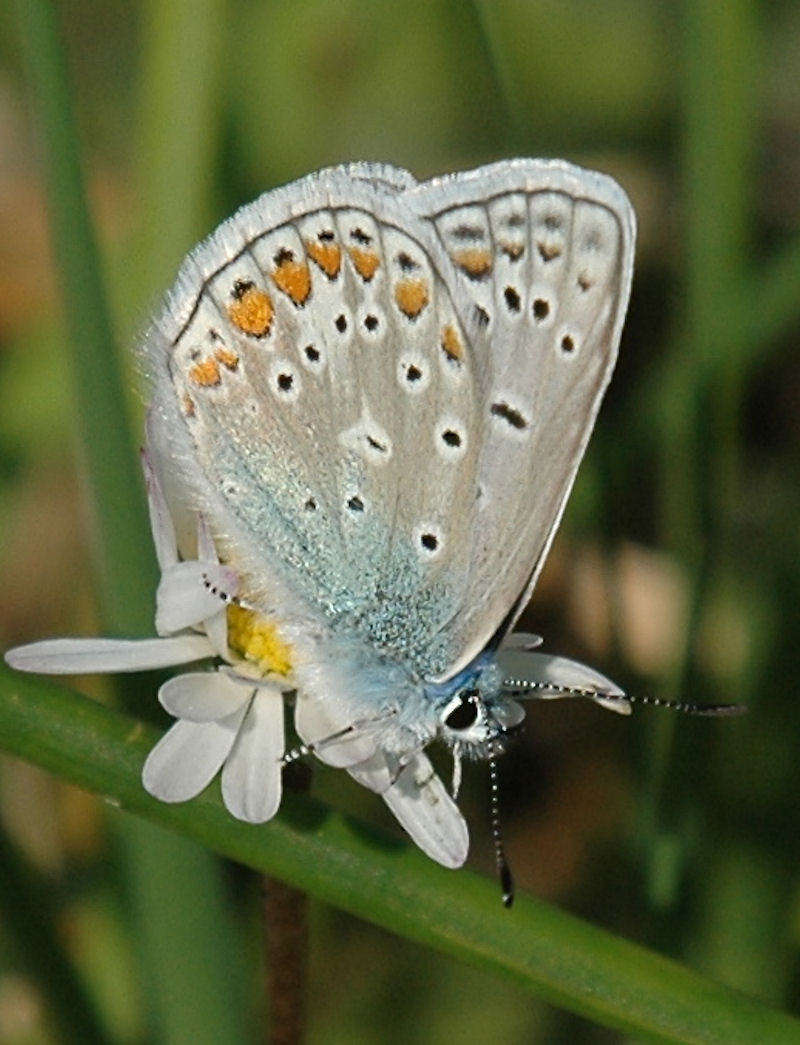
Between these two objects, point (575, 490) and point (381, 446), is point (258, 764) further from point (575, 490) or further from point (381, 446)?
point (575, 490)

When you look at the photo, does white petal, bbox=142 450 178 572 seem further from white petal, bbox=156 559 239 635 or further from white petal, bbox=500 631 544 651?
white petal, bbox=500 631 544 651

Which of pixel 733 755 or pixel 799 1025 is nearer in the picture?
pixel 799 1025

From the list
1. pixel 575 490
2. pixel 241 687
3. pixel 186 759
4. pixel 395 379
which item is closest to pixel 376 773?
pixel 241 687

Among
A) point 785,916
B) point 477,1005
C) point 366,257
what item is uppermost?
point 366,257

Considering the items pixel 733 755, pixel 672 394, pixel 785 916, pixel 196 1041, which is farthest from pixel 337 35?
pixel 196 1041

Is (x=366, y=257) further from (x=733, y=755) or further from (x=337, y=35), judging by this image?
(x=337, y=35)
